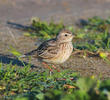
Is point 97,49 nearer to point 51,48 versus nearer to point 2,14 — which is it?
point 51,48

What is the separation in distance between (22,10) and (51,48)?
465cm

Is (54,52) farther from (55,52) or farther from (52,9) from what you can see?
(52,9)

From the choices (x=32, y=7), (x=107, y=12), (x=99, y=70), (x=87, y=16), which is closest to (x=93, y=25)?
(x=87, y=16)

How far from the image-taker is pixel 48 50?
19.6 feet

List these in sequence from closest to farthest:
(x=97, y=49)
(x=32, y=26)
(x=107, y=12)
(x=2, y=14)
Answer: (x=97, y=49), (x=32, y=26), (x=2, y=14), (x=107, y=12)

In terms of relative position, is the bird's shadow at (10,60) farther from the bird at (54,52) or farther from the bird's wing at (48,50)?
the bird's wing at (48,50)

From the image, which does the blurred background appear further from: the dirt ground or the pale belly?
the pale belly

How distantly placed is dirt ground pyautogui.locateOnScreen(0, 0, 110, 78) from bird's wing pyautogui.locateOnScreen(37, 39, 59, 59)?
1.00ft

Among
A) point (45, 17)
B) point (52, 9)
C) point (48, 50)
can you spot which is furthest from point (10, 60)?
point (52, 9)

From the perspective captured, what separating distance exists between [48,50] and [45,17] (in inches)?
154

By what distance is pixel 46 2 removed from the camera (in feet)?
36.3

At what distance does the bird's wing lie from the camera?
5.87m

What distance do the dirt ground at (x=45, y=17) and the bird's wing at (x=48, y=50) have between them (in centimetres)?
31

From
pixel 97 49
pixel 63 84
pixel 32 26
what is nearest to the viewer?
pixel 63 84
